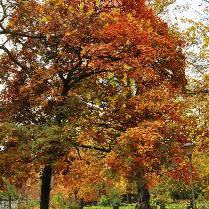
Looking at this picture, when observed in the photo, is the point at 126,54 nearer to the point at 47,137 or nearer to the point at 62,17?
the point at 62,17

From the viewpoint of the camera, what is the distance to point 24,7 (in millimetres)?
13562

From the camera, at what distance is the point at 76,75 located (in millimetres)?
16594

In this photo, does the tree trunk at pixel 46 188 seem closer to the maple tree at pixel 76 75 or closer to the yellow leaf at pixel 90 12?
the maple tree at pixel 76 75

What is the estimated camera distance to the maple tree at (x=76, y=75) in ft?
45.6

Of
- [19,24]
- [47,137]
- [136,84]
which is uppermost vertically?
[19,24]

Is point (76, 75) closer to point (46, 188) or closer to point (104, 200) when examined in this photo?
point (46, 188)

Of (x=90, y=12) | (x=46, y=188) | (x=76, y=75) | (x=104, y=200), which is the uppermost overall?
(x=90, y=12)

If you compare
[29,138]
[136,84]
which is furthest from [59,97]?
[136,84]

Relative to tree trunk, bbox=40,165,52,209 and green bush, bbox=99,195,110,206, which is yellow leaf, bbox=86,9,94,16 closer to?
tree trunk, bbox=40,165,52,209

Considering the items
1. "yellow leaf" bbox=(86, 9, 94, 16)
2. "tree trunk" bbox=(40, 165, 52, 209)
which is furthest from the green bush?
"yellow leaf" bbox=(86, 9, 94, 16)

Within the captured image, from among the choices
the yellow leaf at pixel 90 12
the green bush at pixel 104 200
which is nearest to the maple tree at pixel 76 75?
the yellow leaf at pixel 90 12

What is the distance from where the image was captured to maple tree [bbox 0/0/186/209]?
1391cm

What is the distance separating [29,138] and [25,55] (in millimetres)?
4433

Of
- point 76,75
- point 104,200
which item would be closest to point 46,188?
point 76,75
